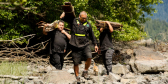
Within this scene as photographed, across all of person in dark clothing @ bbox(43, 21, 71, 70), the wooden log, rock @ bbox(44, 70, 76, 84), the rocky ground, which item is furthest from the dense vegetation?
rock @ bbox(44, 70, 76, 84)

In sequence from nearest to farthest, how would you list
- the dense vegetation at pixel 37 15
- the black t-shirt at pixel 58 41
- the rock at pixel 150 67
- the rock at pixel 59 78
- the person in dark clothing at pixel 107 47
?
1. the rock at pixel 59 78
2. the black t-shirt at pixel 58 41
3. the person in dark clothing at pixel 107 47
4. the rock at pixel 150 67
5. the dense vegetation at pixel 37 15

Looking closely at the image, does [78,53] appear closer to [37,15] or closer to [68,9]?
[68,9]

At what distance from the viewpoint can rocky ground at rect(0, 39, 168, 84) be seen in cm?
438

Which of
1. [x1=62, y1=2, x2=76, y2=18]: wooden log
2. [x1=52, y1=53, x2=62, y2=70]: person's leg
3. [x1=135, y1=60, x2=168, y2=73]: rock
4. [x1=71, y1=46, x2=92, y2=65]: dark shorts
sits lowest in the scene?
[x1=135, y1=60, x2=168, y2=73]: rock

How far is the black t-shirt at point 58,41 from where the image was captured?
5395 millimetres

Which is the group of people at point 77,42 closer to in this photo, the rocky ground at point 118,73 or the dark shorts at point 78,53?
the dark shorts at point 78,53

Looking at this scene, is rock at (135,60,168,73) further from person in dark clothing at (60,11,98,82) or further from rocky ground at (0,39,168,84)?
person in dark clothing at (60,11,98,82)

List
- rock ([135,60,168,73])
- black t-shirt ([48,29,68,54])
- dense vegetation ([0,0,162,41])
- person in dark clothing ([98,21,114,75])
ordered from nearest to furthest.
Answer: black t-shirt ([48,29,68,54])
person in dark clothing ([98,21,114,75])
rock ([135,60,168,73])
dense vegetation ([0,0,162,41])

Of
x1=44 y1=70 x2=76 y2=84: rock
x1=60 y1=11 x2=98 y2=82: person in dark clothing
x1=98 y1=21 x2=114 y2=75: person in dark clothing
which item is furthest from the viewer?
x1=98 y1=21 x2=114 y2=75: person in dark clothing

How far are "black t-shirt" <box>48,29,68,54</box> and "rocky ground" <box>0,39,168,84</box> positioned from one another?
25.3 inches

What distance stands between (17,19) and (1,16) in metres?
1.01

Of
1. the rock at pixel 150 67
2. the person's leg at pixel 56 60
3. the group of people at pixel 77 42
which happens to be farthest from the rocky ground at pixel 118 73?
the group of people at pixel 77 42


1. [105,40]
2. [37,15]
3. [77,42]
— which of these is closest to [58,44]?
[77,42]

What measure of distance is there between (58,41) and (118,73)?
261 centimetres
